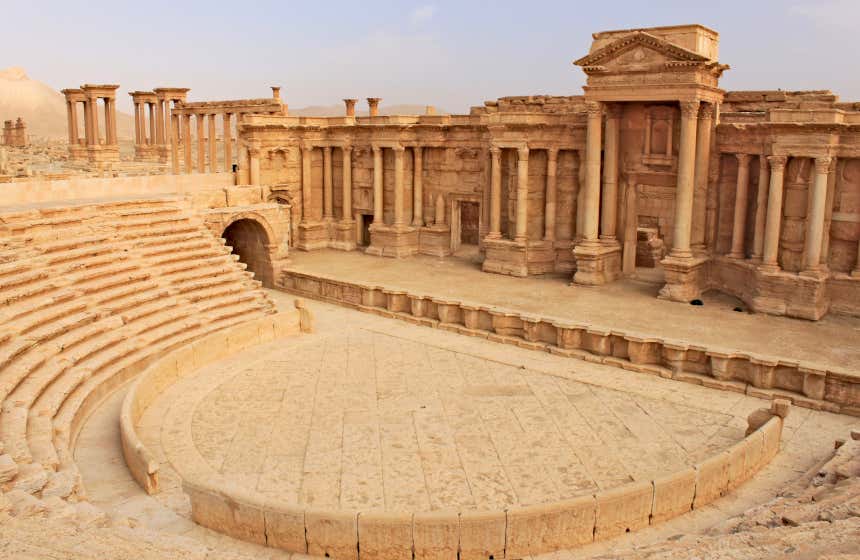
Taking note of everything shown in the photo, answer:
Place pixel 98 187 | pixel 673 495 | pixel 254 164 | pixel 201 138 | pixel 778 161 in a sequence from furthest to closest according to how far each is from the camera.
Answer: pixel 201 138 → pixel 254 164 → pixel 98 187 → pixel 778 161 → pixel 673 495

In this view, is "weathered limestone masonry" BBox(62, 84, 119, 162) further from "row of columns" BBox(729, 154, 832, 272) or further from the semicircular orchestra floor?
"row of columns" BBox(729, 154, 832, 272)

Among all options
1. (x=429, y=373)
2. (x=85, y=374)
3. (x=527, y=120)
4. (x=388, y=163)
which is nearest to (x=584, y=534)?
(x=429, y=373)

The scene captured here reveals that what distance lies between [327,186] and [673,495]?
72.2ft

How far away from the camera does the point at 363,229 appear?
2994 cm

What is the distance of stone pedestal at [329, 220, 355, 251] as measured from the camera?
96.3ft

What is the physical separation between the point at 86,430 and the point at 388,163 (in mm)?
17693

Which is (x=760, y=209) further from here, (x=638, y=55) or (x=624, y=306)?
(x=638, y=55)

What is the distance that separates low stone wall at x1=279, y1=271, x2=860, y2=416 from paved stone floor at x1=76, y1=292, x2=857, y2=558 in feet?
1.06

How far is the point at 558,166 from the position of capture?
80.7 ft

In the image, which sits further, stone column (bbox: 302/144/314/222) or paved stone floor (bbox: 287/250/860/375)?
stone column (bbox: 302/144/314/222)

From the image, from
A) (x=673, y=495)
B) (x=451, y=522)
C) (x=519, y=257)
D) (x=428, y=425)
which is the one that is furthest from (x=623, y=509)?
(x=519, y=257)

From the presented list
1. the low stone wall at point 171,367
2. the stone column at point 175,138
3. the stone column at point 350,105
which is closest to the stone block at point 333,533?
the low stone wall at point 171,367

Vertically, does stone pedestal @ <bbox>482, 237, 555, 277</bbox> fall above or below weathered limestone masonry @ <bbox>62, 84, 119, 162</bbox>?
below

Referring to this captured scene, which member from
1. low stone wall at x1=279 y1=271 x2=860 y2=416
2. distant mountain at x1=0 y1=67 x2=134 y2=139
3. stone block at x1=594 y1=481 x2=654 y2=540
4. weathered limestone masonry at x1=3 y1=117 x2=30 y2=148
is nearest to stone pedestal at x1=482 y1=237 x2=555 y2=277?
low stone wall at x1=279 y1=271 x2=860 y2=416
